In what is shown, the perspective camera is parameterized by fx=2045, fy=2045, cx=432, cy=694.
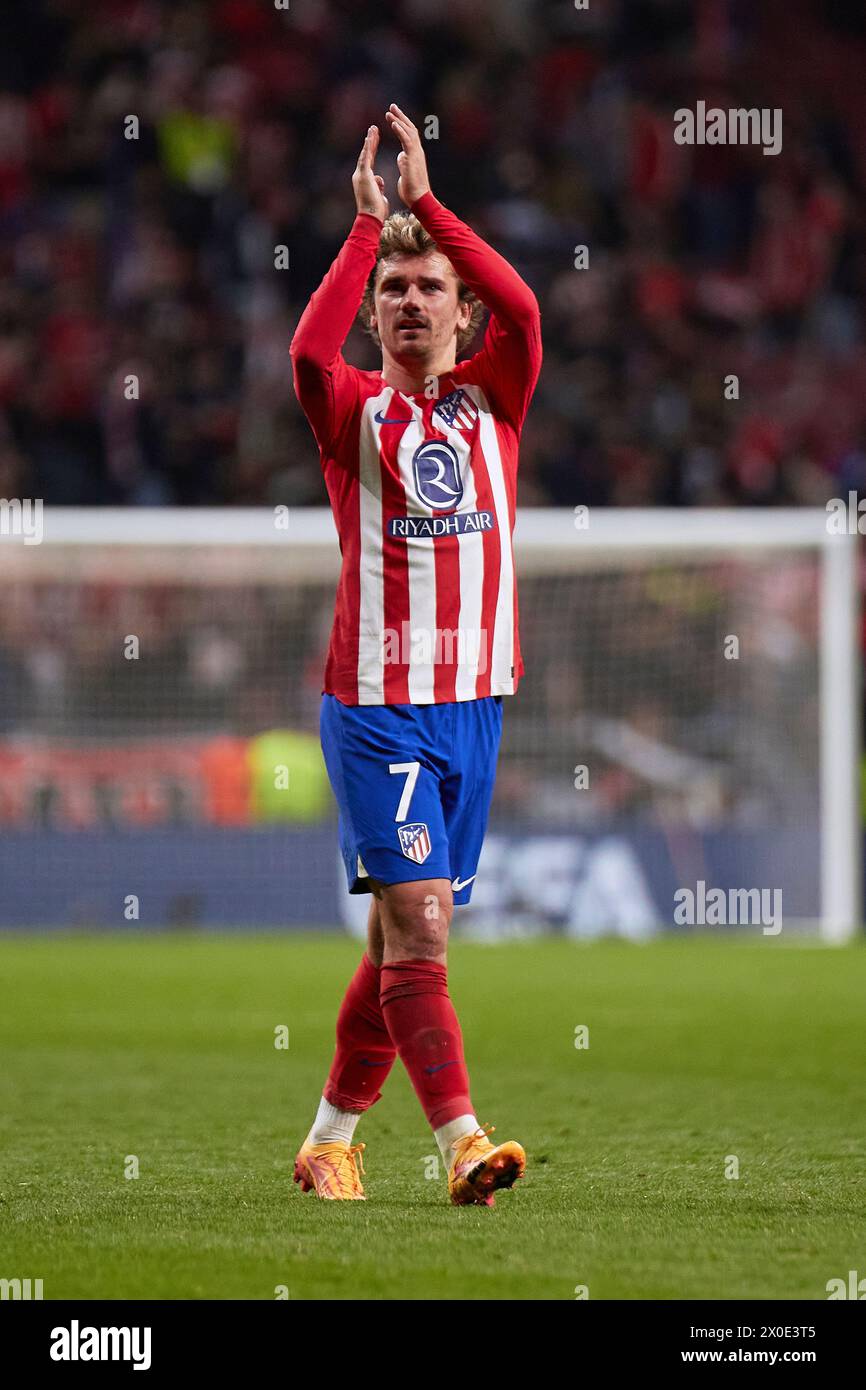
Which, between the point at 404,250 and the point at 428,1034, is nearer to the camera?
the point at 428,1034

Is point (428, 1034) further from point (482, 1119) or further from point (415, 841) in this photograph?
point (482, 1119)

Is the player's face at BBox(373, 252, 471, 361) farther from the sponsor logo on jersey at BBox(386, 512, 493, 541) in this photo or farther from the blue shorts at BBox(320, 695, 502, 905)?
the blue shorts at BBox(320, 695, 502, 905)

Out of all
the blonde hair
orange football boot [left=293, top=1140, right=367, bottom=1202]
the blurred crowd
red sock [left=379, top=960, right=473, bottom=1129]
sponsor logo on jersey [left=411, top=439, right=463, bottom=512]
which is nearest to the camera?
red sock [left=379, top=960, right=473, bottom=1129]

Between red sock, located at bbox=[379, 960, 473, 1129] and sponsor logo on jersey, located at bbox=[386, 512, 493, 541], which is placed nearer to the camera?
red sock, located at bbox=[379, 960, 473, 1129]

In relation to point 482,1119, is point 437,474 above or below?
above

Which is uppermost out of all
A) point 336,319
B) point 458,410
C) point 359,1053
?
point 336,319

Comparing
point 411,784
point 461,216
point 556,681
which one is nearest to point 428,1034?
point 411,784

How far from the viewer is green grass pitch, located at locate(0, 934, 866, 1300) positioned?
3363 mm

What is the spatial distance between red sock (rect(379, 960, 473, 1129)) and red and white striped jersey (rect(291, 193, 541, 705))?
561mm

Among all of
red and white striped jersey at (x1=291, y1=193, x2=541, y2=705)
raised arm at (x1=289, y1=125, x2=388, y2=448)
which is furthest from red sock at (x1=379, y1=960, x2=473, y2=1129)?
raised arm at (x1=289, y1=125, x2=388, y2=448)

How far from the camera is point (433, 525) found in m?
4.31

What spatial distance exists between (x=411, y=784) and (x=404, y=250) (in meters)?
1.18

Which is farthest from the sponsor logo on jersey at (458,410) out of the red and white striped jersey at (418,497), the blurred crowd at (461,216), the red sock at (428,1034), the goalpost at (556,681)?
the blurred crowd at (461,216)
